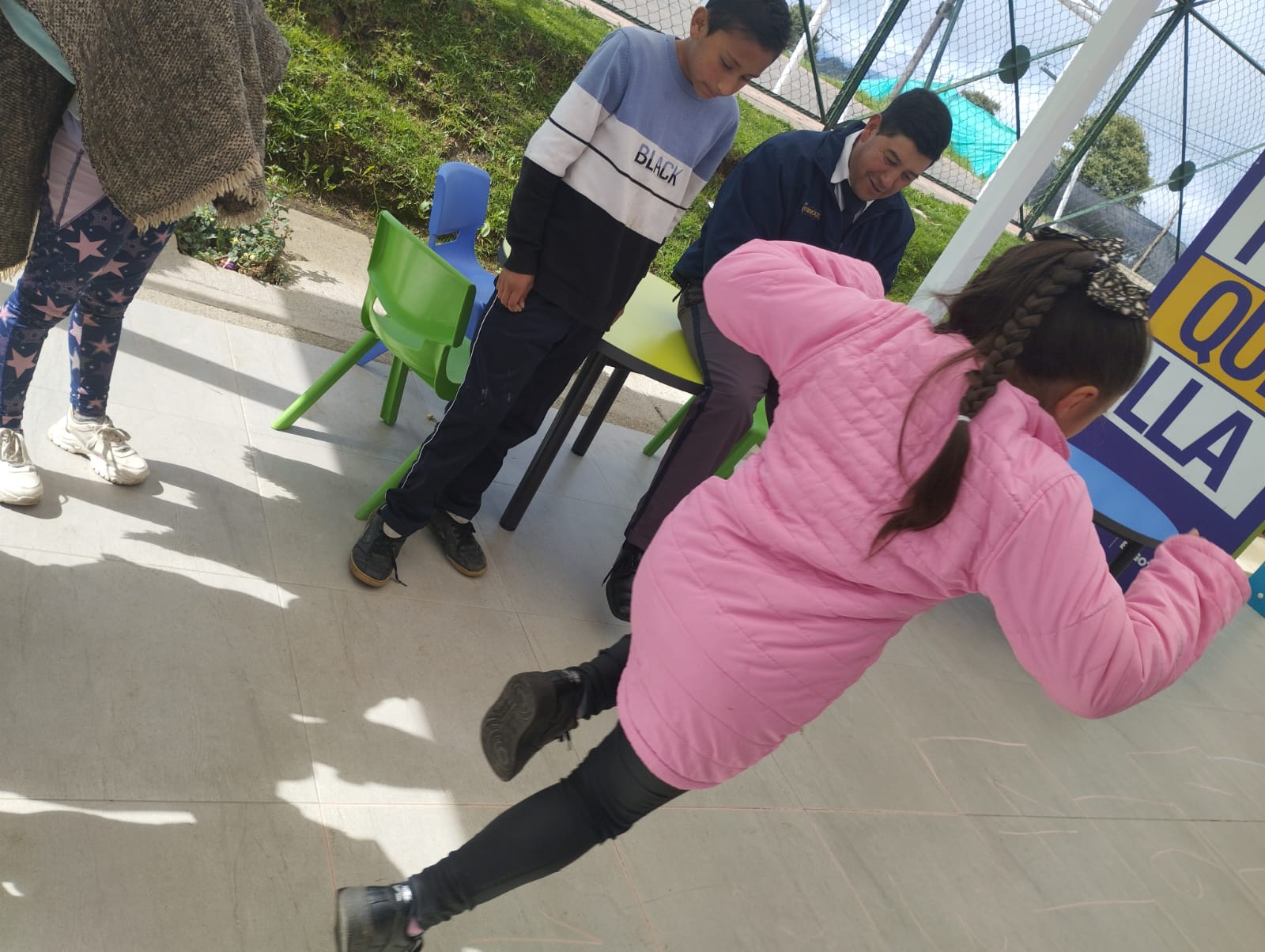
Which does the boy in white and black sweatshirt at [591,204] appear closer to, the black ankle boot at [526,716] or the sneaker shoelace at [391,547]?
the sneaker shoelace at [391,547]

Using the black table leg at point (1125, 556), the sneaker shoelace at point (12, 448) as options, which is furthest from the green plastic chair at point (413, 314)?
the black table leg at point (1125, 556)

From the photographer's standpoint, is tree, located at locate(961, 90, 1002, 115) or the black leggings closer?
the black leggings

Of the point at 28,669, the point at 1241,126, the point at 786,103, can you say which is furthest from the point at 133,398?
the point at 1241,126

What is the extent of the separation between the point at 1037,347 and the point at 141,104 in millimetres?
1629

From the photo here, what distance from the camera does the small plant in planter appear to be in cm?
391

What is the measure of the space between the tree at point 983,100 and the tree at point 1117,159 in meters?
1.05

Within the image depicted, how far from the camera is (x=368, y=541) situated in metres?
2.66

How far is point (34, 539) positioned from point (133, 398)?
759mm

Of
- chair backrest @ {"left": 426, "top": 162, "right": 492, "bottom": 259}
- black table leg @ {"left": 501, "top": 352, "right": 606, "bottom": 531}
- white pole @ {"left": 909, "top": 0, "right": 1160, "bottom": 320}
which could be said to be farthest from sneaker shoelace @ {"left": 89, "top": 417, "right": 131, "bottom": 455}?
white pole @ {"left": 909, "top": 0, "right": 1160, "bottom": 320}

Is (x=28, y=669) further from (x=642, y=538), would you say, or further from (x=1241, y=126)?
(x=1241, y=126)

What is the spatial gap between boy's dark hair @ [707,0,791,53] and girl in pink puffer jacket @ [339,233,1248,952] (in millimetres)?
957

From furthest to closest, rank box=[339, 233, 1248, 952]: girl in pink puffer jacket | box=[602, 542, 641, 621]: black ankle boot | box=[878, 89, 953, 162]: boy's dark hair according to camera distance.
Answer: box=[602, 542, 641, 621]: black ankle boot
box=[878, 89, 953, 162]: boy's dark hair
box=[339, 233, 1248, 952]: girl in pink puffer jacket

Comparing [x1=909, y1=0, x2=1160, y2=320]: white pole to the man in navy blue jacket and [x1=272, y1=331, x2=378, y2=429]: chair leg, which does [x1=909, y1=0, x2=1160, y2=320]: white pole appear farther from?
[x1=272, y1=331, x2=378, y2=429]: chair leg

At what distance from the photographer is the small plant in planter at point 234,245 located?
12.8 ft
